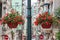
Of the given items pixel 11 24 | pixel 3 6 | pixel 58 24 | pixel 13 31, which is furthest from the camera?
pixel 3 6

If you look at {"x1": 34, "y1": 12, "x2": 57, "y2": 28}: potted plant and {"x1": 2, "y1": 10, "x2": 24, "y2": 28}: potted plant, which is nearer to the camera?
{"x1": 2, "y1": 10, "x2": 24, "y2": 28}: potted plant

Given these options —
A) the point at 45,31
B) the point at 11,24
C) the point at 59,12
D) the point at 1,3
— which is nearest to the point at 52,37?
the point at 45,31

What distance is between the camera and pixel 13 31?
31.3ft

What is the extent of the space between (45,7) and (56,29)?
3.48 ft

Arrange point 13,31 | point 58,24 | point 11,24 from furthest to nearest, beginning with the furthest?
1. point 13,31
2. point 58,24
3. point 11,24

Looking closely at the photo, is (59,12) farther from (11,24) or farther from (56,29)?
(11,24)

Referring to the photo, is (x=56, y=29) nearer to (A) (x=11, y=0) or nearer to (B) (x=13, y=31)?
(B) (x=13, y=31)

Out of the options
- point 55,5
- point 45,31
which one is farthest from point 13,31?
point 55,5

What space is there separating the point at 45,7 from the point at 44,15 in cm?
149

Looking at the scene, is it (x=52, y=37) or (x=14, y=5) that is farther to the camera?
(x=14, y=5)

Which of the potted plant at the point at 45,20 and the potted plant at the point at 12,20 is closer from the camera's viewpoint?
the potted plant at the point at 12,20

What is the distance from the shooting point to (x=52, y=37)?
9258mm

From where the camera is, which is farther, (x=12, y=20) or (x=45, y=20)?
(x=45, y=20)

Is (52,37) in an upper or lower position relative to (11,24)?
lower
